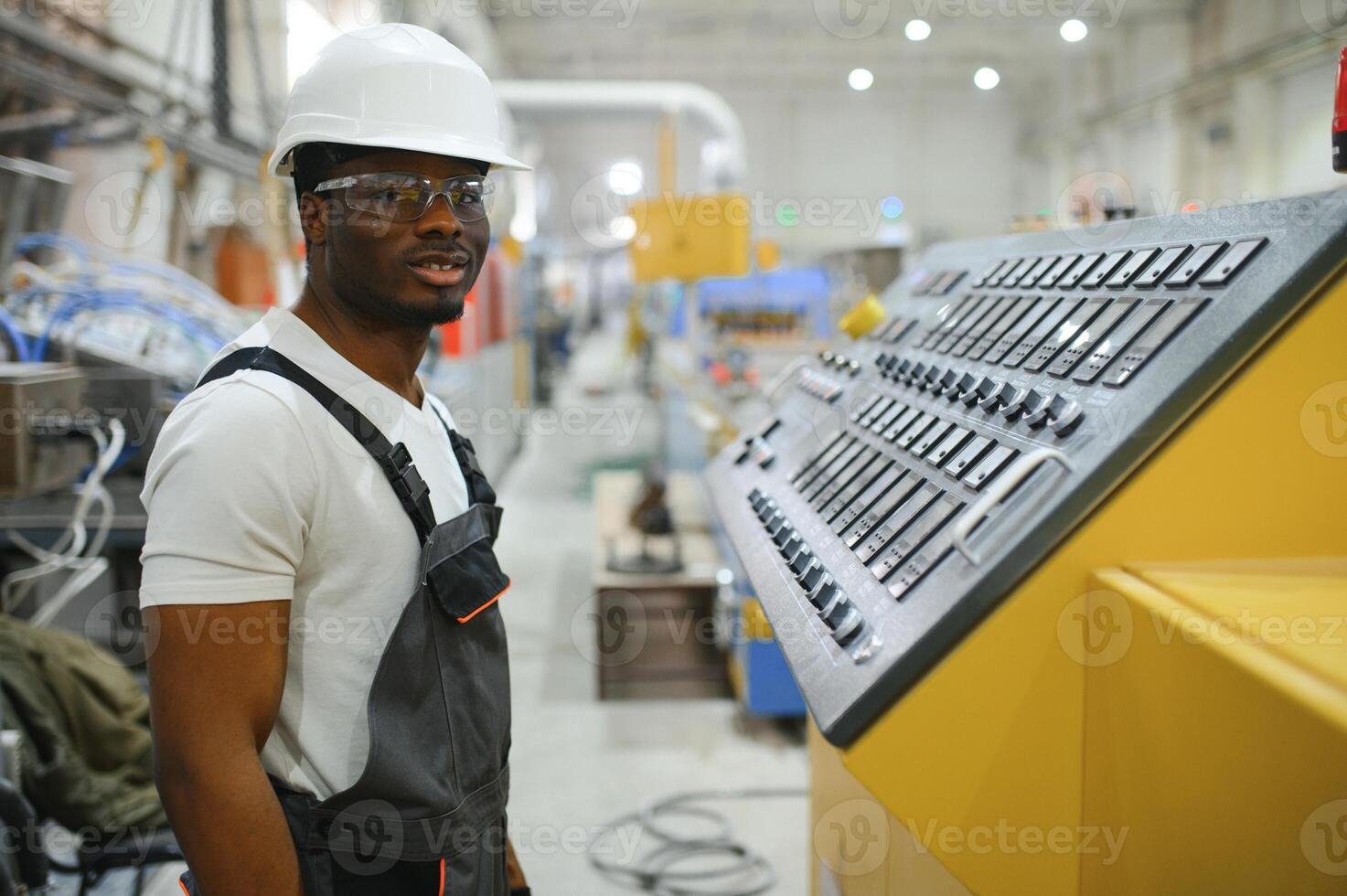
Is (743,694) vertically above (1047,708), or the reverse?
(1047,708)

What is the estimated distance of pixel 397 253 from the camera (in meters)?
1.13

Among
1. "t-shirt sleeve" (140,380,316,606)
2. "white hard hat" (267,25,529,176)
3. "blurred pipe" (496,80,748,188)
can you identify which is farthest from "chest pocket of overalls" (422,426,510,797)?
"blurred pipe" (496,80,748,188)

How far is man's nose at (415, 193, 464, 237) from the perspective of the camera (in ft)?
3.74

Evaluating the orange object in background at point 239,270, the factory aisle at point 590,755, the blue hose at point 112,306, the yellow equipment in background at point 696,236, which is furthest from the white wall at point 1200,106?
the blue hose at point 112,306

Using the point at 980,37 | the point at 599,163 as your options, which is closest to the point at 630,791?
the point at 980,37

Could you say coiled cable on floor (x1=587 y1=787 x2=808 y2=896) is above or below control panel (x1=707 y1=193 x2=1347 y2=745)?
below

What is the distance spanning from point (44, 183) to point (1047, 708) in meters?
4.31

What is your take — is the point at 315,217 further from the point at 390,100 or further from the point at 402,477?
the point at 402,477

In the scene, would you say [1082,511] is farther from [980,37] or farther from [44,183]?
[980,37]

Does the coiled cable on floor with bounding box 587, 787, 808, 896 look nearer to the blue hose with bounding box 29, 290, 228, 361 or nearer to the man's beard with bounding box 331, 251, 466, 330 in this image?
the man's beard with bounding box 331, 251, 466, 330

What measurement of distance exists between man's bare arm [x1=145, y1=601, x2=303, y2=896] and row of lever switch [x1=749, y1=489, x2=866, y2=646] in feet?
1.85

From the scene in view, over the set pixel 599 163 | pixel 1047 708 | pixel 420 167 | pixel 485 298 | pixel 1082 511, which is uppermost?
pixel 599 163

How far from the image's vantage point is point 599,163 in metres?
17.3

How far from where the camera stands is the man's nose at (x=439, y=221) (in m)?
1.14
